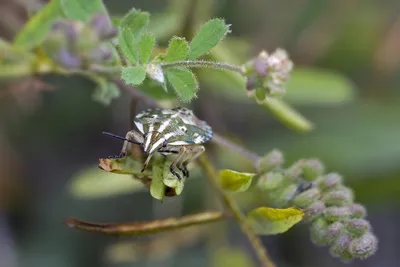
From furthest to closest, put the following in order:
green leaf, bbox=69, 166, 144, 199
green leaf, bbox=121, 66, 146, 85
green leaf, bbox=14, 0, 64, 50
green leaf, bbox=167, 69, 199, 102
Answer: green leaf, bbox=69, 166, 144, 199 < green leaf, bbox=14, 0, 64, 50 < green leaf, bbox=167, 69, 199, 102 < green leaf, bbox=121, 66, 146, 85

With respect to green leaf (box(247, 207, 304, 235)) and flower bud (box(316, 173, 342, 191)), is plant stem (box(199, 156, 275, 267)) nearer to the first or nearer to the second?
green leaf (box(247, 207, 304, 235))

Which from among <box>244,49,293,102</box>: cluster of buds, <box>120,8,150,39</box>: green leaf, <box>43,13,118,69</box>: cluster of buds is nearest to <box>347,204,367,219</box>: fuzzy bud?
<box>244,49,293,102</box>: cluster of buds

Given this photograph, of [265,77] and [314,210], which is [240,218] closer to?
[314,210]

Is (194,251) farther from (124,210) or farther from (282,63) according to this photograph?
(282,63)

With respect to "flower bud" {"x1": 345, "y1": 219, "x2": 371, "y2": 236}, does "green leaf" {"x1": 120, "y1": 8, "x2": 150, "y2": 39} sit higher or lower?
higher

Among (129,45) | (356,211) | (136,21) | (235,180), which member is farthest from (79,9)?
(356,211)

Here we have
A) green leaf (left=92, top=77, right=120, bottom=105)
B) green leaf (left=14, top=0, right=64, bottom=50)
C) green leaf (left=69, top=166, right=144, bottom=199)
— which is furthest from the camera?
green leaf (left=69, top=166, right=144, bottom=199)

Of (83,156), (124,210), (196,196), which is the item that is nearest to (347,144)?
(196,196)
